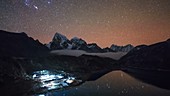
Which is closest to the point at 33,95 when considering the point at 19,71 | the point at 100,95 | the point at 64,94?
the point at 64,94

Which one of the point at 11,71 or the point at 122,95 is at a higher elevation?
the point at 11,71

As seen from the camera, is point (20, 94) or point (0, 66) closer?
point (20, 94)

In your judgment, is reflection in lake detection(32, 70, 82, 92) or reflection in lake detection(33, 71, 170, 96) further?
reflection in lake detection(32, 70, 82, 92)

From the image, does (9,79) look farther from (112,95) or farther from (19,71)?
(112,95)

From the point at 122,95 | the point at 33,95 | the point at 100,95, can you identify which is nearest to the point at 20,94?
the point at 33,95

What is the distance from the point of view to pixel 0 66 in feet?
458

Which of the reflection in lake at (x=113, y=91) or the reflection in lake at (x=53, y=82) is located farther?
the reflection in lake at (x=53, y=82)

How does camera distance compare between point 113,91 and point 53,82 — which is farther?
point 53,82

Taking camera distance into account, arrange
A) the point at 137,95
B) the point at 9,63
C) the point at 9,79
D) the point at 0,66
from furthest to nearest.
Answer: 1. the point at 9,63
2. the point at 0,66
3. the point at 9,79
4. the point at 137,95

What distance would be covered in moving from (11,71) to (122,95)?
300 feet

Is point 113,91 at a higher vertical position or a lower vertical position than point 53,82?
lower

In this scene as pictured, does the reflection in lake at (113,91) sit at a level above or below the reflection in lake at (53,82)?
below

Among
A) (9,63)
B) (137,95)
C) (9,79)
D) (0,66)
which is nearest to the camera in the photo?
(137,95)

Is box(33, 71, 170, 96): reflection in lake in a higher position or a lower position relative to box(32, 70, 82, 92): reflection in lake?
lower
